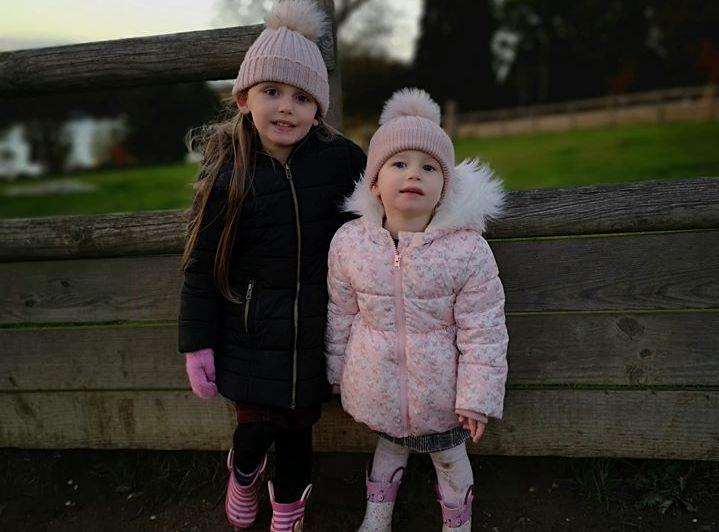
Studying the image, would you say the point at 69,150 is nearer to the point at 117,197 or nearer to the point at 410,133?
the point at 117,197

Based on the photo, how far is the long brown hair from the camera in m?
1.98

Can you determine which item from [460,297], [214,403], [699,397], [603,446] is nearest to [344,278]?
[460,297]

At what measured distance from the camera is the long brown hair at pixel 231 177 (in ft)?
6.51

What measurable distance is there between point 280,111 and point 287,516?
53.4 inches

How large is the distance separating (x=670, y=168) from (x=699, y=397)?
774 cm

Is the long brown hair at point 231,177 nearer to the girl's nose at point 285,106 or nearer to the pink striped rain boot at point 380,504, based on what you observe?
the girl's nose at point 285,106

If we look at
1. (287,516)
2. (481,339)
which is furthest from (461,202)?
(287,516)

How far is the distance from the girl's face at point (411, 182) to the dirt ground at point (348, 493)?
3.80 feet

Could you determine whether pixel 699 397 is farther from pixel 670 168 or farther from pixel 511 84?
pixel 511 84

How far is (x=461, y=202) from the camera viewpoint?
6.07 ft

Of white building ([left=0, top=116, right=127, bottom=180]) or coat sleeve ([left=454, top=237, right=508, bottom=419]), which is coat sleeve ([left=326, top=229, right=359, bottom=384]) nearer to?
coat sleeve ([left=454, top=237, right=508, bottom=419])

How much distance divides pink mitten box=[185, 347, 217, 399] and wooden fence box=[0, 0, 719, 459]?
1.37 feet

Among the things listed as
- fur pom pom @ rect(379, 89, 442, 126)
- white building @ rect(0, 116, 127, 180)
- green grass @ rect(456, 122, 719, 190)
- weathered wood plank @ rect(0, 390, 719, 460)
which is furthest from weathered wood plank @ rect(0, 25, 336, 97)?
white building @ rect(0, 116, 127, 180)

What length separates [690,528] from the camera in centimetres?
218
